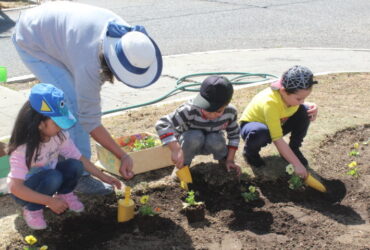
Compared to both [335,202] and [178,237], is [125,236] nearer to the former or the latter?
Answer: [178,237]

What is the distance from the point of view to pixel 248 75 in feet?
24.9

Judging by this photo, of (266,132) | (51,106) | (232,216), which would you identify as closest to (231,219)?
(232,216)

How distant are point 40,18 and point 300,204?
7.65ft

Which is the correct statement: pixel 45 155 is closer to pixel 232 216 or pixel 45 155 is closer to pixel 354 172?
pixel 232 216

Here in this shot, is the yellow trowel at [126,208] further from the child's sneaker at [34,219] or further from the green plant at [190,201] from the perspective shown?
the child's sneaker at [34,219]

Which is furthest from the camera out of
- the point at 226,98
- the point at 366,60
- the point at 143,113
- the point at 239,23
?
the point at 239,23

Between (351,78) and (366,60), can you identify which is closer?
(351,78)

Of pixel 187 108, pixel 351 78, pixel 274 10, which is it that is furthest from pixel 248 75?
pixel 274 10

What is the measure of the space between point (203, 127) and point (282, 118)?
706mm

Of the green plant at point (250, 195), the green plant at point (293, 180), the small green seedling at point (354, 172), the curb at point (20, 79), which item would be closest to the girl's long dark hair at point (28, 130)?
the green plant at point (250, 195)

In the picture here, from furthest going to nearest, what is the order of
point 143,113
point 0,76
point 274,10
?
point 274,10 → point 143,113 → point 0,76

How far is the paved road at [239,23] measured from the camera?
33.4ft

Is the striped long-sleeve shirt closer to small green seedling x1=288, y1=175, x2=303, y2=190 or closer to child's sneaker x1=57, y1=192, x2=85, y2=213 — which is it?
small green seedling x1=288, y1=175, x2=303, y2=190

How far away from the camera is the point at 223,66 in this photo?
838 centimetres
